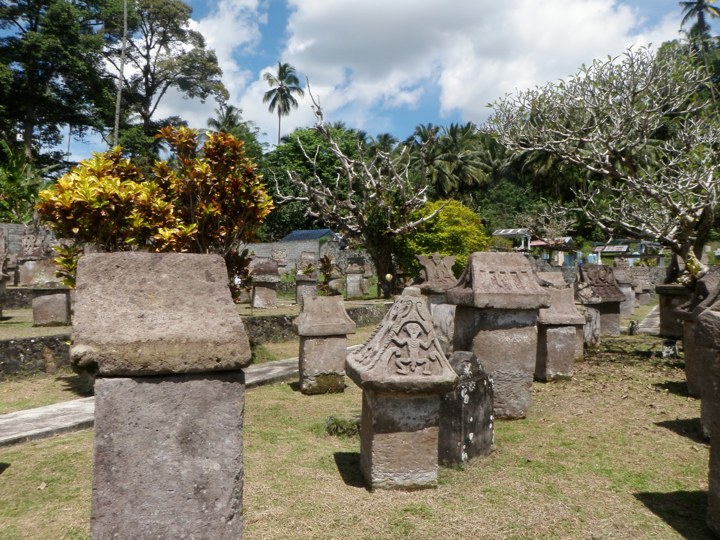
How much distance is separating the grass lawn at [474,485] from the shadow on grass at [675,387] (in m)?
0.73

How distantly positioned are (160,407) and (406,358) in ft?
7.53

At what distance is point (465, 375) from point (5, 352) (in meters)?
6.70

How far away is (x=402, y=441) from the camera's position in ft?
14.2

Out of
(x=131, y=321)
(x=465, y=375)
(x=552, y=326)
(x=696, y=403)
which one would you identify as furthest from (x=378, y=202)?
(x=131, y=321)

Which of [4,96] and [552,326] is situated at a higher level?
[4,96]

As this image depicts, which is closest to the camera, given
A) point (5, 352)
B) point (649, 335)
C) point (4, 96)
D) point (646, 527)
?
point (646, 527)

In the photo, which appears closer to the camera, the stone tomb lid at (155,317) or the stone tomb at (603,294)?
the stone tomb lid at (155,317)

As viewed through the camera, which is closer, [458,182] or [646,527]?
[646,527]

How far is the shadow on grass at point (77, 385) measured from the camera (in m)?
7.43

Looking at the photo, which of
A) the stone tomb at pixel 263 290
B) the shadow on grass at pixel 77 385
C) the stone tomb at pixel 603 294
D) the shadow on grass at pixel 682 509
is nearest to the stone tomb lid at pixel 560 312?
→ the stone tomb at pixel 603 294

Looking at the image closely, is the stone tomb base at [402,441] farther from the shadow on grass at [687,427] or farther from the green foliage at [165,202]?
the green foliage at [165,202]

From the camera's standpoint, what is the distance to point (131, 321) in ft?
8.02

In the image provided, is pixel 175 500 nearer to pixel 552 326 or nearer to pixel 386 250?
pixel 552 326

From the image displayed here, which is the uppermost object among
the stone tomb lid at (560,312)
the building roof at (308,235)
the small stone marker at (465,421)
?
the building roof at (308,235)
